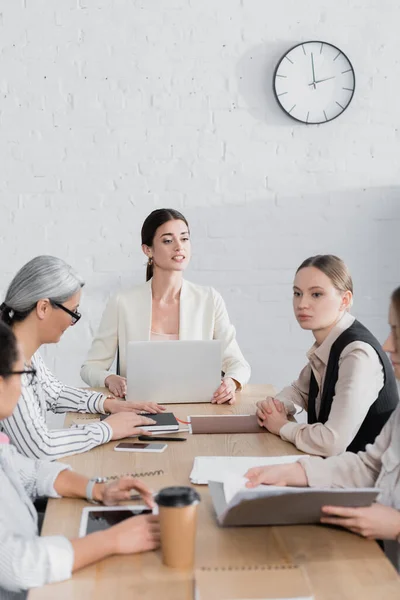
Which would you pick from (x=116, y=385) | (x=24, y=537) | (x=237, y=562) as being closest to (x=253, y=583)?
(x=237, y=562)

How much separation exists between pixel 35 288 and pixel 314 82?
2210mm

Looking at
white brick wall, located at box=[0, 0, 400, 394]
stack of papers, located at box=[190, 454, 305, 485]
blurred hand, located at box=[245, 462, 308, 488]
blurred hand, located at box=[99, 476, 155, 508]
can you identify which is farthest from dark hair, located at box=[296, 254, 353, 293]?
white brick wall, located at box=[0, 0, 400, 394]

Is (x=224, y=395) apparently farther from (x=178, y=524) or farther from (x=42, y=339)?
(x=178, y=524)

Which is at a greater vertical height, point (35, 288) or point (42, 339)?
point (35, 288)

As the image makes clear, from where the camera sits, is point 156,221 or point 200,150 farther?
point 200,150

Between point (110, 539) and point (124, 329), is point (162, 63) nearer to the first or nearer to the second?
point (124, 329)

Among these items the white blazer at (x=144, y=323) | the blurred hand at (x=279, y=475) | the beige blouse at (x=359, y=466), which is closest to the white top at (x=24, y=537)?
the blurred hand at (x=279, y=475)

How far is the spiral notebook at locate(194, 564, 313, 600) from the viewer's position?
110cm

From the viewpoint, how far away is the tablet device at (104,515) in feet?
4.55

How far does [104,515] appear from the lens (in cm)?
145

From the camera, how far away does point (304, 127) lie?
12.4ft

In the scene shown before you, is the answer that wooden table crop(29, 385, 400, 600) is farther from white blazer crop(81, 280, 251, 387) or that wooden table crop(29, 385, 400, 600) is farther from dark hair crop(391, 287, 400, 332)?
white blazer crop(81, 280, 251, 387)

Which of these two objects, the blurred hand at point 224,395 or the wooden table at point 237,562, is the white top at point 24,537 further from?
the blurred hand at point 224,395

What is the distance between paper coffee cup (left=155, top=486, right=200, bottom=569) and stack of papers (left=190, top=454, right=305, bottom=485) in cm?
42
